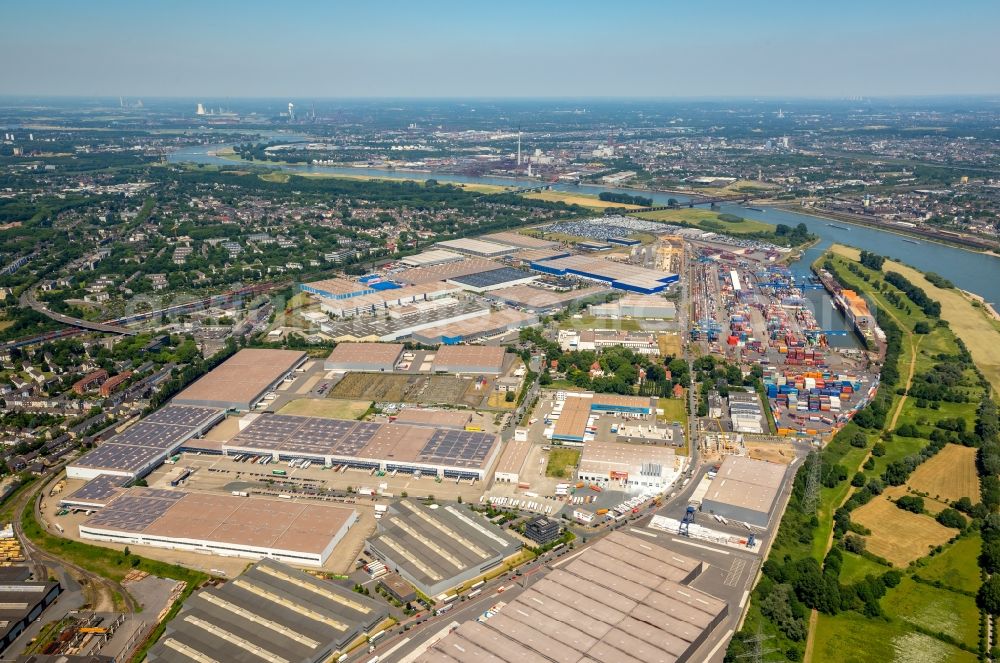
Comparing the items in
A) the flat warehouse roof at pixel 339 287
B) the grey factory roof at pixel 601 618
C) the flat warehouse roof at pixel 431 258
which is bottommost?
the grey factory roof at pixel 601 618

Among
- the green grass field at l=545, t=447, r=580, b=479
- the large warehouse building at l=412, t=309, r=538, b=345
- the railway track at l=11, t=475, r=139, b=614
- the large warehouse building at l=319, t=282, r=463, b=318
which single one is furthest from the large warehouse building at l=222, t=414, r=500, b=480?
the large warehouse building at l=319, t=282, r=463, b=318

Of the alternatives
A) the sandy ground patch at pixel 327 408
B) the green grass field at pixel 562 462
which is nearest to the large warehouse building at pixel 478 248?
the sandy ground patch at pixel 327 408

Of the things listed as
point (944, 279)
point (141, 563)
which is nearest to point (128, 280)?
point (141, 563)

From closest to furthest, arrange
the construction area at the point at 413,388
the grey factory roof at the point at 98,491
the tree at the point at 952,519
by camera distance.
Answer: the tree at the point at 952,519, the grey factory roof at the point at 98,491, the construction area at the point at 413,388

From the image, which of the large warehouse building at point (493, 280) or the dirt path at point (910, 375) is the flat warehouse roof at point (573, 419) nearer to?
the dirt path at point (910, 375)

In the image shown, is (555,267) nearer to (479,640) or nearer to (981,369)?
(981,369)

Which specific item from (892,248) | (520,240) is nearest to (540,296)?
(520,240)
